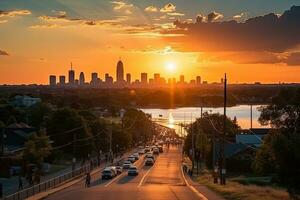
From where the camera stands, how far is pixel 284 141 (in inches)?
992

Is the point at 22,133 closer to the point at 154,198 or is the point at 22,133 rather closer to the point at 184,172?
the point at 184,172

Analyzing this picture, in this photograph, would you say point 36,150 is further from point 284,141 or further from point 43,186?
point 284,141

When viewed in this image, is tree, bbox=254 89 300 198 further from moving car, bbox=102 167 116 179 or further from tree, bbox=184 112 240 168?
tree, bbox=184 112 240 168

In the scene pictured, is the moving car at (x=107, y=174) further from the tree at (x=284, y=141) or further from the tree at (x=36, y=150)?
the tree at (x=284, y=141)

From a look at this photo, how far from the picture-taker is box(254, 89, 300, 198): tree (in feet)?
82.3

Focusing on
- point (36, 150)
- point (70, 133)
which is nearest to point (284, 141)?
point (36, 150)

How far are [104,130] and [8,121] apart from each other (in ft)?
80.9

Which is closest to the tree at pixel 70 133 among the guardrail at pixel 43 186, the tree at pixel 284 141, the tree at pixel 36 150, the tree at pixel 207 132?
the guardrail at pixel 43 186

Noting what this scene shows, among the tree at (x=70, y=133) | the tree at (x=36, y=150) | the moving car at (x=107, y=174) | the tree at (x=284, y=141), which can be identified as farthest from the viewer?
the tree at (x=70, y=133)

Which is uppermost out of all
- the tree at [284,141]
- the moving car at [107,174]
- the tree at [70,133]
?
the tree at [284,141]

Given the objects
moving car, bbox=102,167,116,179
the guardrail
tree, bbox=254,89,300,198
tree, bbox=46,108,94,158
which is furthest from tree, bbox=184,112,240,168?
tree, bbox=254,89,300,198

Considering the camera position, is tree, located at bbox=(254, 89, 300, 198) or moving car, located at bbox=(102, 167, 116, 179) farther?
moving car, located at bbox=(102, 167, 116, 179)

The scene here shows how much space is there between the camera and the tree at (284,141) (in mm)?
25094

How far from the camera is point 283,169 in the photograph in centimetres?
2559
